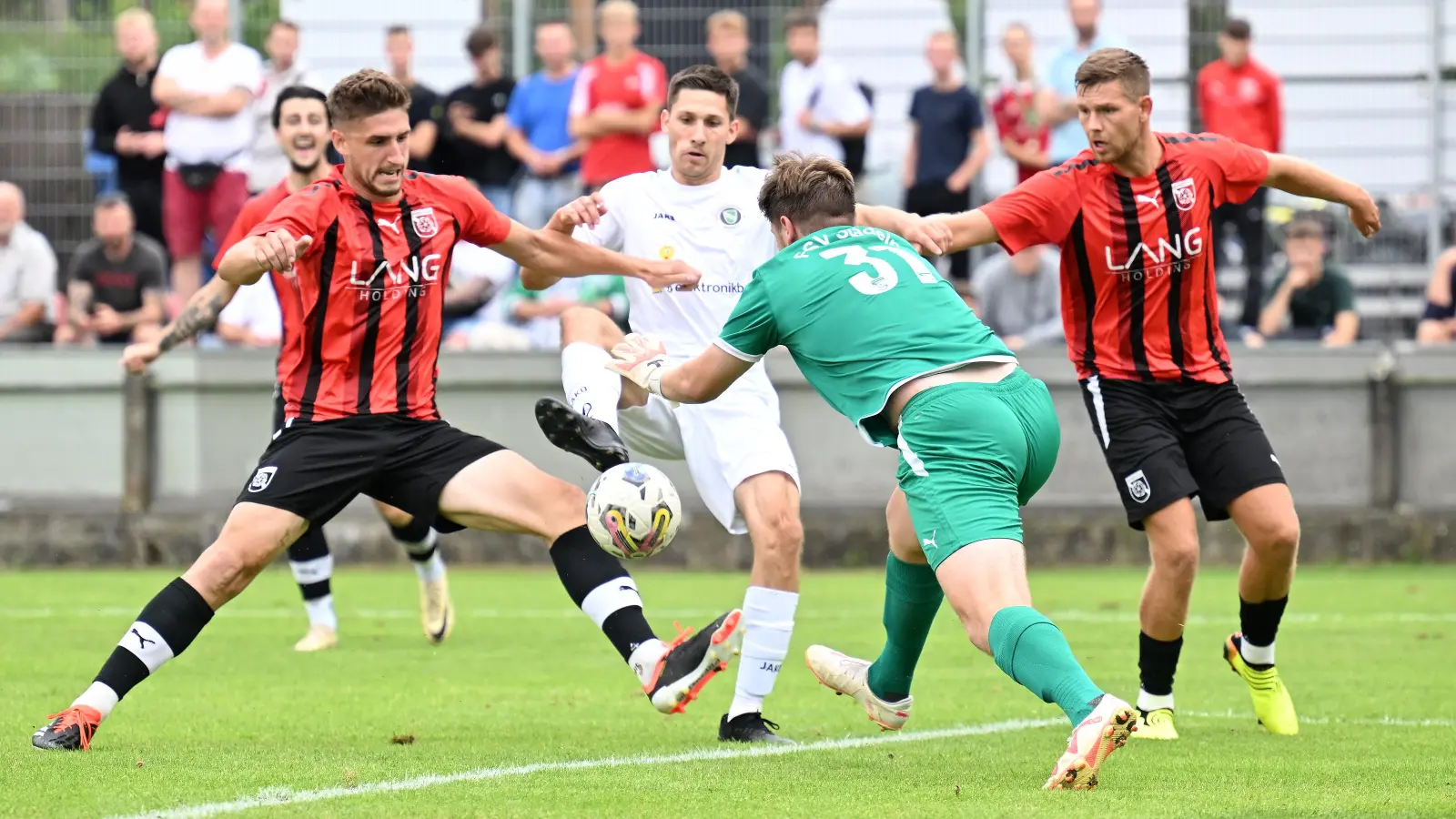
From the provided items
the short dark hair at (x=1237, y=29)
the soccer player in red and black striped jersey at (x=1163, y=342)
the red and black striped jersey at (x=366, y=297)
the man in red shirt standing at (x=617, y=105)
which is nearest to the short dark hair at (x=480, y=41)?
the man in red shirt standing at (x=617, y=105)

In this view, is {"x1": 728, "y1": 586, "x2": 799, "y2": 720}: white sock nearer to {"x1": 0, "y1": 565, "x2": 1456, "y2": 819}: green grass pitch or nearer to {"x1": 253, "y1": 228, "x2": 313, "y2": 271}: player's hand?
{"x1": 0, "y1": 565, "x2": 1456, "y2": 819}: green grass pitch

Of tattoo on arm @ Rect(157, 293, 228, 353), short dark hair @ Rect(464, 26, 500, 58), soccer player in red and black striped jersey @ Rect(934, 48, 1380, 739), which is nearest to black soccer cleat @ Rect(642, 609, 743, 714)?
soccer player in red and black striped jersey @ Rect(934, 48, 1380, 739)

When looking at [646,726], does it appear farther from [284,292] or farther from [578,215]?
[284,292]

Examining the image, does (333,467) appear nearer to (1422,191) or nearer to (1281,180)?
(1281,180)

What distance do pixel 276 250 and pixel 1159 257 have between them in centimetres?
335

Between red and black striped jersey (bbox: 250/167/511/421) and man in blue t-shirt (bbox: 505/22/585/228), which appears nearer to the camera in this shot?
red and black striped jersey (bbox: 250/167/511/421)

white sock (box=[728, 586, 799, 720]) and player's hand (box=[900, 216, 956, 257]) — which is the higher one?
player's hand (box=[900, 216, 956, 257])

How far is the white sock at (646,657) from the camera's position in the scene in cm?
676

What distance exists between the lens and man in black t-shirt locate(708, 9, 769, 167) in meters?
15.2

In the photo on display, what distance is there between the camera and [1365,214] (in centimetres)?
777

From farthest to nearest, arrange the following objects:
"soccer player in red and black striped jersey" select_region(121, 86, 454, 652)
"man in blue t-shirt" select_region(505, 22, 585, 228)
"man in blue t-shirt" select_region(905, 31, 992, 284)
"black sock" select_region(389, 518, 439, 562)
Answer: "man in blue t-shirt" select_region(505, 22, 585, 228) → "man in blue t-shirt" select_region(905, 31, 992, 284) → "black sock" select_region(389, 518, 439, 562) → "soccer player in red and black striped jersey" select_region(121, 86, 454, 652)

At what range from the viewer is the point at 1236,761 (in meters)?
6.67

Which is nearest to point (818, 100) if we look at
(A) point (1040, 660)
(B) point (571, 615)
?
(B) point (571, 615)

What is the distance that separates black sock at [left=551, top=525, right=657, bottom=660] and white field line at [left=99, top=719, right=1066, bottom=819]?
1.54 feet
